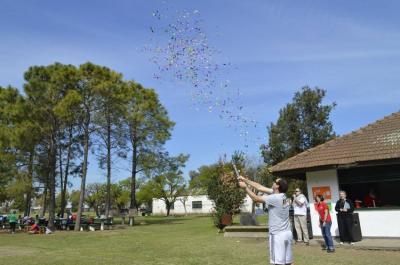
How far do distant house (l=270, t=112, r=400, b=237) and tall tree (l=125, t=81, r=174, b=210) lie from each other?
19.1m

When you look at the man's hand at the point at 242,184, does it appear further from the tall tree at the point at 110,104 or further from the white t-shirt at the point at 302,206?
the tall tree at the point at 110,104

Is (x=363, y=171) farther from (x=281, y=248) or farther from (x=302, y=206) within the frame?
(x=281, y=248)

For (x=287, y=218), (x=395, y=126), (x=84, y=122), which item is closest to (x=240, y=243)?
(x=395, y=126)

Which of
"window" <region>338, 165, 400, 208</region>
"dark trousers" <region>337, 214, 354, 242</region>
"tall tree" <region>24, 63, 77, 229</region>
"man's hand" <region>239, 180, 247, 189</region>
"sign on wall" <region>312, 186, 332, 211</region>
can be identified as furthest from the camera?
"tall tree" <region>24, 63, 77, 229</region>

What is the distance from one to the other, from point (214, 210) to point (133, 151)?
45.8ft

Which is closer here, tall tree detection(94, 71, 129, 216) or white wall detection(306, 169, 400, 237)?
white wall detection(306, 169, 400, 237)

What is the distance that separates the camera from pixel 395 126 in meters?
17.8

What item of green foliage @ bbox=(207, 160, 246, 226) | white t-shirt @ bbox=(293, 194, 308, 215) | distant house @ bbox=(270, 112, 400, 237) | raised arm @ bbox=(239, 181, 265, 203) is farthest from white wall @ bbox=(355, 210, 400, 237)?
raised arm @ bbox=(239, 181, 265, 203)

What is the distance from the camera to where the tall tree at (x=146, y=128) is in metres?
35.7

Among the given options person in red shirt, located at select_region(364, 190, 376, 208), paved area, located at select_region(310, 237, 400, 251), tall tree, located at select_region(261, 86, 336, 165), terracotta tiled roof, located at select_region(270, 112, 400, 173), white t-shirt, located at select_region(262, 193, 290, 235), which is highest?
tall tree, located at select_region(261, 86, 336, 165)

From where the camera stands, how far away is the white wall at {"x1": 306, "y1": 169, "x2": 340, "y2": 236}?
17.0m

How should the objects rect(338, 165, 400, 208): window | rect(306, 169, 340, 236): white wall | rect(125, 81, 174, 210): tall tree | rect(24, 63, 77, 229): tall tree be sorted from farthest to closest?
rect(125, 81, 174, 210): tall tree → rect(24, 63, 77, 229): tall tree → rect(306, 169, 340, 236): white wall → rect(338, 165, 400, 208): window

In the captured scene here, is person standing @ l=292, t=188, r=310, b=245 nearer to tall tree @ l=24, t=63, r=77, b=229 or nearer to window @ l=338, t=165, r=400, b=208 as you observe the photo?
window @ l=338, t=165, r=400, b=208

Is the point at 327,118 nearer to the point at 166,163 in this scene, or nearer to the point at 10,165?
the point at 166,163
